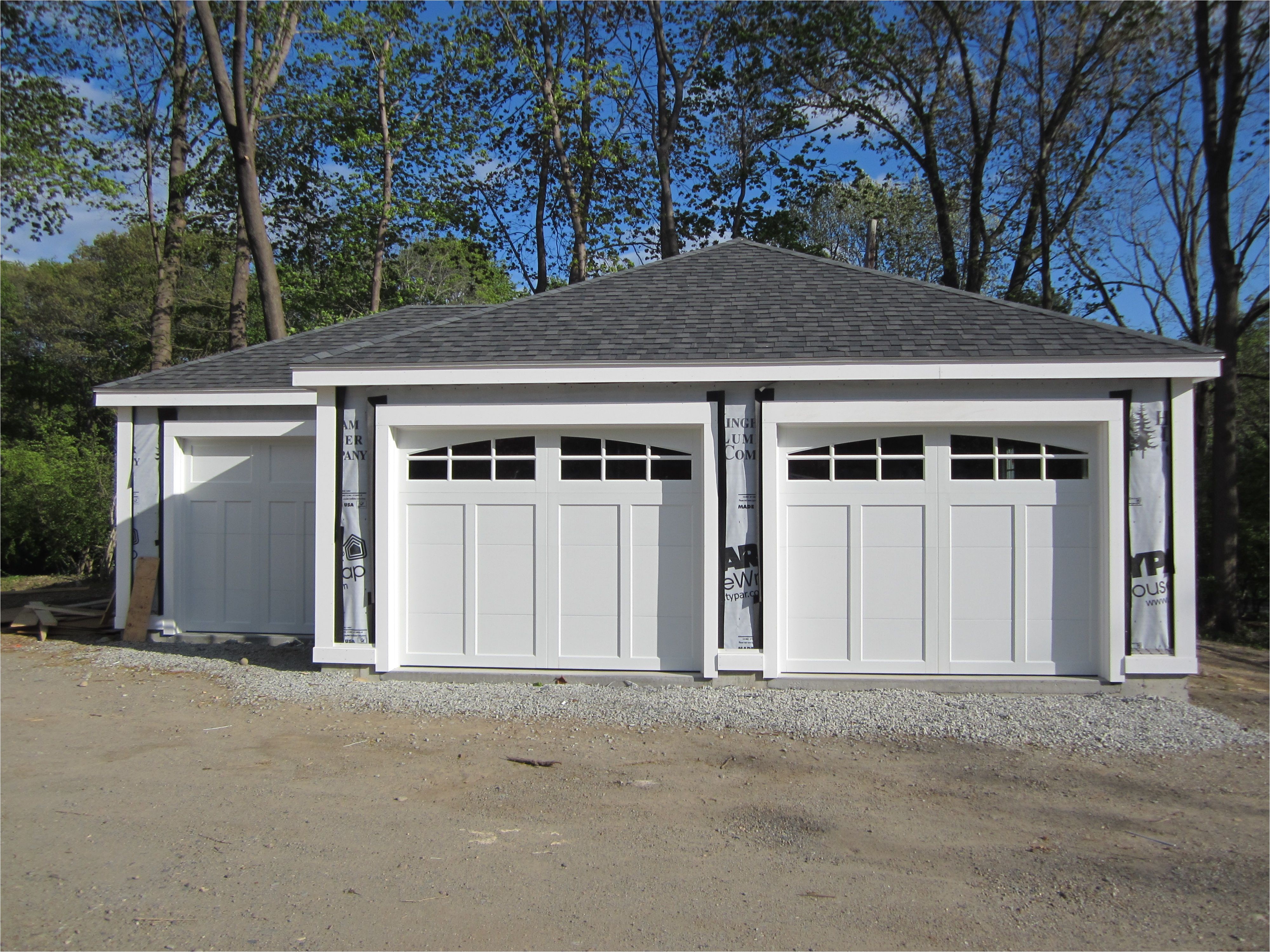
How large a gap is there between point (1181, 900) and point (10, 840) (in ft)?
20.1

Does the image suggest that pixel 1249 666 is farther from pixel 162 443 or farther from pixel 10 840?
pixel 162 443

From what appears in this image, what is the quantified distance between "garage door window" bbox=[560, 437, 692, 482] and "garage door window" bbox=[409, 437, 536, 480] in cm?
38

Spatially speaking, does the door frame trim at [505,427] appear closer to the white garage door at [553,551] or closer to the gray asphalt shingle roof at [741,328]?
the white garage door at [553,551]

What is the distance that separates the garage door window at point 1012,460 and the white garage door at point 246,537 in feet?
23.7

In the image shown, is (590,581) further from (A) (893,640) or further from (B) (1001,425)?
(B) (1001,425)

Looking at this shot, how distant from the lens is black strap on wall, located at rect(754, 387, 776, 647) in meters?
7.56

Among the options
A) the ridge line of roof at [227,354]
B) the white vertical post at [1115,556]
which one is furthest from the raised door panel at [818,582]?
the ridge line of roof at [227,354]

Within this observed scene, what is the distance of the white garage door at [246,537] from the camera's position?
9820 millimetres

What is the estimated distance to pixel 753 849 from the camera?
4.49 metres

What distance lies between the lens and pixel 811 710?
6996mm

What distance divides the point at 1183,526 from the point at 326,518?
315 inches

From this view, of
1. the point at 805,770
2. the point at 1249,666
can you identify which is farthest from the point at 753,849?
the point at 1249,666

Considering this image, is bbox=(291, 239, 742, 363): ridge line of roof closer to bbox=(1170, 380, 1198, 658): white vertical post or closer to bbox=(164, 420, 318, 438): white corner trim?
bbox=(164, 420, 318, 438): white corner trim

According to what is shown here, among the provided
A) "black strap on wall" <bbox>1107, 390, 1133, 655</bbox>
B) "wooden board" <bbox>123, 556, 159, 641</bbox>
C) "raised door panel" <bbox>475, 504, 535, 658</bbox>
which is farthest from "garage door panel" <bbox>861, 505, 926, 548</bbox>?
"wooden board" <bbox>123, 556, 159, 641</bbox>
